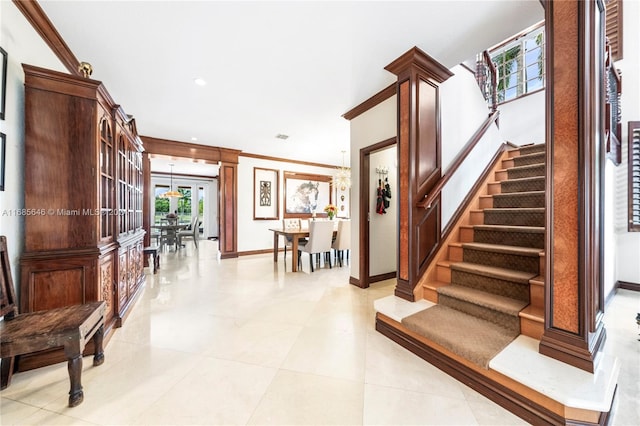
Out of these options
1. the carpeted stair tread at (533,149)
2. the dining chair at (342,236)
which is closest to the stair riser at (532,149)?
the carpeted stair tread at (533,149)

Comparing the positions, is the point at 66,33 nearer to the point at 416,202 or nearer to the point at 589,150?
the point at 416,202

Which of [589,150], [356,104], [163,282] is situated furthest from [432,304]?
[163,282]

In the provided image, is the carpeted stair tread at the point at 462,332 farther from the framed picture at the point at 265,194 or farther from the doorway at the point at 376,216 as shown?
the framed picture at the point at 265,194

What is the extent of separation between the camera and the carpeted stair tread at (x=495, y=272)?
2.01 m

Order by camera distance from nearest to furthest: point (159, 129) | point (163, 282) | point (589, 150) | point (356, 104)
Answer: point (589, 150)
point (356, 104)
point (163, 282)
point (159, 129)

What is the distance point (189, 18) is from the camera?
203 cm

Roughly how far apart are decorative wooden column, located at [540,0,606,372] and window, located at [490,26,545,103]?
400 cm

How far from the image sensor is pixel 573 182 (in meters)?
1.47

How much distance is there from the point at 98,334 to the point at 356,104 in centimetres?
380

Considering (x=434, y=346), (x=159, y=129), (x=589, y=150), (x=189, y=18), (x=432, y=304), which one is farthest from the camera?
(x=159, y=129)

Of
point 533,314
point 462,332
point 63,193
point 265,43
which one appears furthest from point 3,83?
point 533,314

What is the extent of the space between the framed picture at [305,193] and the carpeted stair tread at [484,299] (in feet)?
16.4

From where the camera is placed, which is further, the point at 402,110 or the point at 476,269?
the point at 402,110

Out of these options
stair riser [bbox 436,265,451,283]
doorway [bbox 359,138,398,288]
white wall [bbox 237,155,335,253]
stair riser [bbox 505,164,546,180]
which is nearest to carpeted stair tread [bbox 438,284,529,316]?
stair riser [bbox 436,265,451,283]
